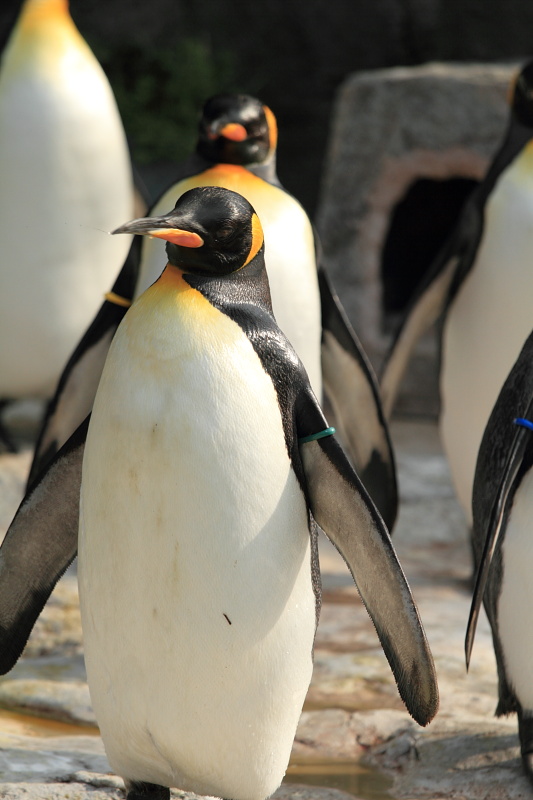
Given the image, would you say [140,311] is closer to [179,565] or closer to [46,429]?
[179,565]

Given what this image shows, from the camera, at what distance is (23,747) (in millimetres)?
2572

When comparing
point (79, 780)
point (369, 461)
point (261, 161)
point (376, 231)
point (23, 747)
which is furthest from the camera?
point (376, 231)

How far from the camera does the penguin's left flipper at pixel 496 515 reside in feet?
7.52

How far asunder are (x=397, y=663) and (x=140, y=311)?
2.50 ft

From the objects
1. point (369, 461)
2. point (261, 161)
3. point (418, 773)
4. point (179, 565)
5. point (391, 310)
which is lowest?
point (391, 310)

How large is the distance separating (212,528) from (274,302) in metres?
1.17

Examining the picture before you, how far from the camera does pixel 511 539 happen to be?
2439 mm

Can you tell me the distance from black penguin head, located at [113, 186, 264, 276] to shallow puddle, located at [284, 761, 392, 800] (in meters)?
1.18

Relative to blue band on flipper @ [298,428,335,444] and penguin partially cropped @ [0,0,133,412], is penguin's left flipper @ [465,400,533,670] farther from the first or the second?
penguin partially cropped @ [0,0,133,412]

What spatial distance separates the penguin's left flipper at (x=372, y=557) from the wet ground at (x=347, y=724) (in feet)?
1.64

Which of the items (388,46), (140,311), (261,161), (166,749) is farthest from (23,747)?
(388,46)

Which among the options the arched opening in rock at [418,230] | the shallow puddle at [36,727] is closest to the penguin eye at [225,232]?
the shallow puddle at [36,727]

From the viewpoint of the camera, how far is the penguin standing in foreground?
1.98m

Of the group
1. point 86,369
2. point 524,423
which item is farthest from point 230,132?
point 524,423
